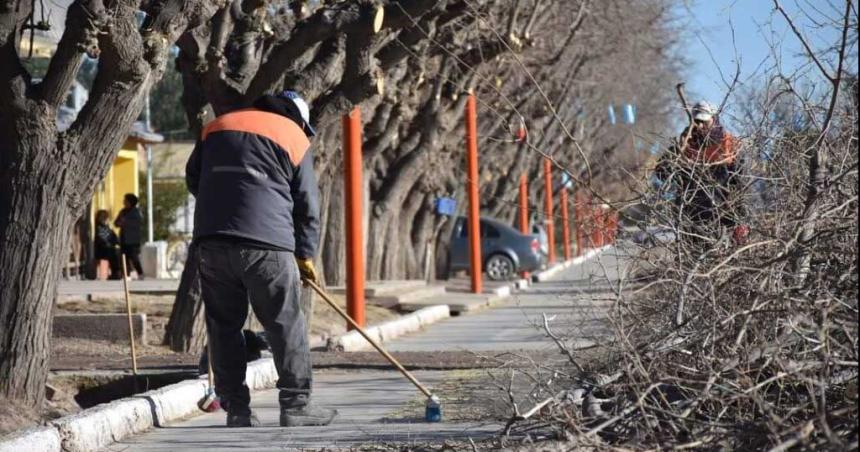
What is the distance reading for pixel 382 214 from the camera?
89.2 feet

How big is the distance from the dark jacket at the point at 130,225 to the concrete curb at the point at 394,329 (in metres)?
8.61

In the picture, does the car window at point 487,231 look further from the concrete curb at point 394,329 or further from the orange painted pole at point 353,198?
the orange painted pole at point 353,198

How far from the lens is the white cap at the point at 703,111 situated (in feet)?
30.7

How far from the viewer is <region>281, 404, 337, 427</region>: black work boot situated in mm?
8688

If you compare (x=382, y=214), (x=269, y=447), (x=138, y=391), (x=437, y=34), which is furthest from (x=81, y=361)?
(x=382, y=214)

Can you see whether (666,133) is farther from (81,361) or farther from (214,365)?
(81,361)

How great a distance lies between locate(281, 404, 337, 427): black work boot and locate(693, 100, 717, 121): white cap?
2.95 metres

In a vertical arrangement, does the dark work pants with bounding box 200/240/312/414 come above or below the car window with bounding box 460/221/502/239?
below

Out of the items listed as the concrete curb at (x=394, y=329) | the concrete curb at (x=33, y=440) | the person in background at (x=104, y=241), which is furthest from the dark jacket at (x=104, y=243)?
the concrete curb at (x=33, y=440)

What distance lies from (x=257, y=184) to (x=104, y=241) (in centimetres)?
2162

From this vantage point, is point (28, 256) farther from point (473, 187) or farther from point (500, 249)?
point (500, 249)

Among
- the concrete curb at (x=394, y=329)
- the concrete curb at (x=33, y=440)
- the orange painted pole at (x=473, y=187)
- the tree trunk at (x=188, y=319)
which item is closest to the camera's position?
the concrete curb at (x=33, y=440)

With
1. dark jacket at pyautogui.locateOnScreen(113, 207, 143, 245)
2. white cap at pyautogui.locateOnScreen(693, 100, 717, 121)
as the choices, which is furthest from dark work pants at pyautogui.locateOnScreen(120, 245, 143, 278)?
white cap at pyautogui.locateOnScreen(693, 100, 717, 121)

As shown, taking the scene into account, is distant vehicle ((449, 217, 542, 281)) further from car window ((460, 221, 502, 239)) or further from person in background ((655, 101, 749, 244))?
person in background ((655, 101, 749, 244))
